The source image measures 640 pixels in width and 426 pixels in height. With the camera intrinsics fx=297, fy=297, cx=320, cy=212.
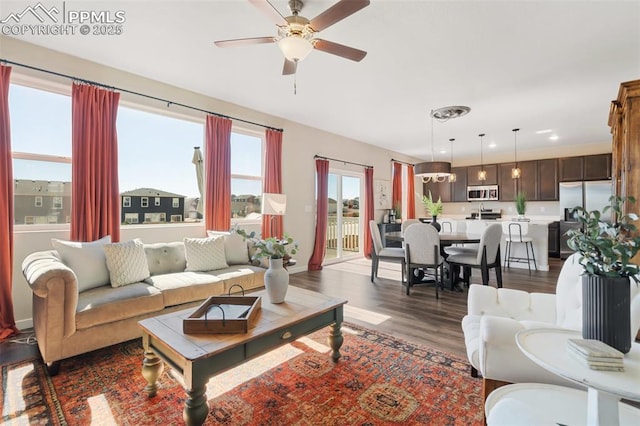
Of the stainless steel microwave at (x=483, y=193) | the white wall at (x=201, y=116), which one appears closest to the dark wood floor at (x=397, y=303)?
the white wall at (x=201, y=116)

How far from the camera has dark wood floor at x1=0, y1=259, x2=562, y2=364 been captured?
2.66m

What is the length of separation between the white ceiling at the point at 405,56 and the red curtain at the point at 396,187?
119 inches

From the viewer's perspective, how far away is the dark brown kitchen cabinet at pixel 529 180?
7.73 m

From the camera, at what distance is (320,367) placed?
2209mm

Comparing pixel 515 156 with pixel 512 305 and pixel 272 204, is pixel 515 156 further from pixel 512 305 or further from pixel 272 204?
pixel 512 305

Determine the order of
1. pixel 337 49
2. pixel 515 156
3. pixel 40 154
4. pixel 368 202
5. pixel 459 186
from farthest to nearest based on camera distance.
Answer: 1. pixel 459 186
2. pixel 515 156
3. pixel 368 202
4. pixel 40 154
5. pixel 337 49

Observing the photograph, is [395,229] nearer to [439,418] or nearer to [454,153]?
[454,153]

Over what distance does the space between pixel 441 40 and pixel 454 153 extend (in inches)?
247

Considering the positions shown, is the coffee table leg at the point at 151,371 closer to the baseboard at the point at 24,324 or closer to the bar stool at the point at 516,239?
the baseboard at the point at 24,324

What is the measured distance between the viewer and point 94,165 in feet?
10.5

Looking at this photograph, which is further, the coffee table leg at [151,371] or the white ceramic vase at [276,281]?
the white ceramic vase at [276,281]

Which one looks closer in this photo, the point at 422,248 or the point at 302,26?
the point at 302,26

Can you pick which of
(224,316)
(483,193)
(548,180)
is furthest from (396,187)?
(224,316)

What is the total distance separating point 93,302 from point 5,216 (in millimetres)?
1330
